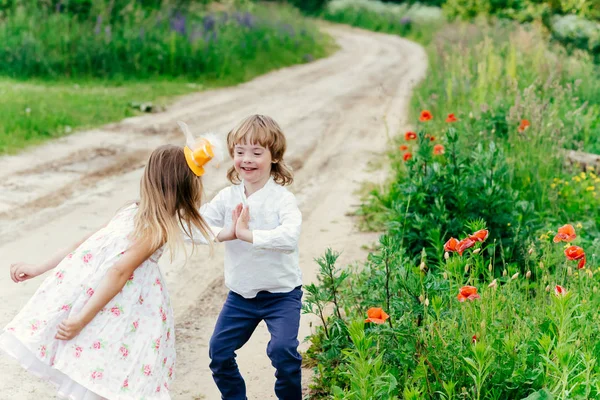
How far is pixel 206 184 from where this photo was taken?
793 centimetres

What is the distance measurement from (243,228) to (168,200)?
350mm

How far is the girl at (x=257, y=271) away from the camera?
3.51m

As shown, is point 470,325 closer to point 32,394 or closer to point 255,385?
point 255,385

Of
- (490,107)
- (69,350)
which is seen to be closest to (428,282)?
(69,350)

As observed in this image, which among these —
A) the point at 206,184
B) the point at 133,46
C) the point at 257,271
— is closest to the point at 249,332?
the point at 257,271

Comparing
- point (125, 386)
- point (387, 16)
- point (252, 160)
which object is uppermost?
point (252, 160)

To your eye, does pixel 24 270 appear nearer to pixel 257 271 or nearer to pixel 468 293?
pixel 257 271

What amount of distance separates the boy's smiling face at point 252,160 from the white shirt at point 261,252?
79 millimetres

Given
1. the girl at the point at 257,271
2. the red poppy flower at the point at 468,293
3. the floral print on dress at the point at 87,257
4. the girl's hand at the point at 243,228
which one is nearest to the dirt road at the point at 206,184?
the girl at the point at 257,271

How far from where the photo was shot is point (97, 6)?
14.2m

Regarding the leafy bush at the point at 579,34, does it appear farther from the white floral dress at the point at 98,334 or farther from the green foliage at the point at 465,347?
the white floral dress at the point at 98,334

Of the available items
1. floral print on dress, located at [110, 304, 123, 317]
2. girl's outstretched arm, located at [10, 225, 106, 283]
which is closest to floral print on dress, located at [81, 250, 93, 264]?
girl's outstretched arm, located at [10, 225, 106, 283]

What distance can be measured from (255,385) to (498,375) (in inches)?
55.7

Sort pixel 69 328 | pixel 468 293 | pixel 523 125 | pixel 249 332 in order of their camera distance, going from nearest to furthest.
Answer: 1. pixel 468 293
2. pixel 69 328
3. pixel 249 332
4. pixel 523 125
